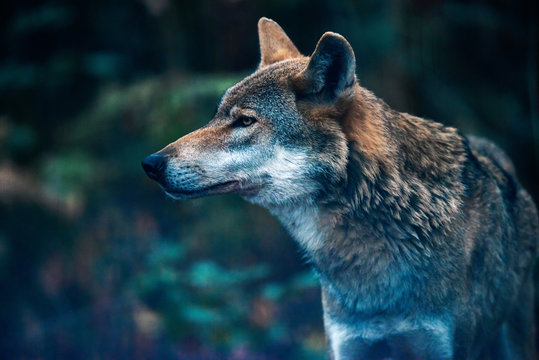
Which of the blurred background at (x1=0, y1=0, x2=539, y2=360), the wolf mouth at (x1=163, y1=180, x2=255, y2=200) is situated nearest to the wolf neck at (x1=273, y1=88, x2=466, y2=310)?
the wolf mouth at (x1=163, y1=180, x2=255, y2=200)

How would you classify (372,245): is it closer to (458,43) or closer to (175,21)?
(175,21)

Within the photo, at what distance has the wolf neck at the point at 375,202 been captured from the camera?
10.6 feet

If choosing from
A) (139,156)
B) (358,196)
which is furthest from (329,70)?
(139,156)

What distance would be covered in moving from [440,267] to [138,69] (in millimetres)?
5744

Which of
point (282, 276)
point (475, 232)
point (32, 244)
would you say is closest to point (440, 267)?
point (475, 232)

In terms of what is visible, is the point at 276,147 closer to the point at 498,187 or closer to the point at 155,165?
the point at 155,165

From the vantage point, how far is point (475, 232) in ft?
11.2

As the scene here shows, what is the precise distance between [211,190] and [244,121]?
492 millimetres

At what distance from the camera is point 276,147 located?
3.28m

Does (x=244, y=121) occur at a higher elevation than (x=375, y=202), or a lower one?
higher

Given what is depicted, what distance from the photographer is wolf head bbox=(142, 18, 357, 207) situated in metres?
3.19

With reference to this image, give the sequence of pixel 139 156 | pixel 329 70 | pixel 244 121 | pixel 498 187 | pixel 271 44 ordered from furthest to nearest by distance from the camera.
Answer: pixel 139 156
pixel 271 44
pixel 498 187
pixel 244 121
pixel 329 70

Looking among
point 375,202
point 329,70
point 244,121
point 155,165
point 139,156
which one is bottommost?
point 139,156

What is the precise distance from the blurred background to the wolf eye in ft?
8.57
